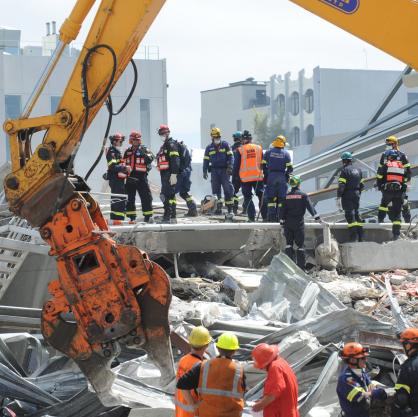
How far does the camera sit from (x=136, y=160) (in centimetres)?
1573

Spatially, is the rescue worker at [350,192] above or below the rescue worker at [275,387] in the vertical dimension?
above

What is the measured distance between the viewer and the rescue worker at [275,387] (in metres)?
7.45

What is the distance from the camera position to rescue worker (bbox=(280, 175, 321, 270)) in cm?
1466

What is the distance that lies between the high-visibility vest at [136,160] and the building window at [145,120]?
2715cm

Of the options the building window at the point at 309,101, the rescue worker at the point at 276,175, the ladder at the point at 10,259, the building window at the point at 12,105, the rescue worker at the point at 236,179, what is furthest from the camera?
the building window at the point at 309,101

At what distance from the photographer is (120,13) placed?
8203mm

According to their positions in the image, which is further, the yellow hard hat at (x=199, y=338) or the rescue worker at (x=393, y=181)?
the rescue worker at (x=393, y=181)

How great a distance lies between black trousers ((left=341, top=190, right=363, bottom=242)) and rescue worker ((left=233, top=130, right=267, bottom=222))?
61.4 inches

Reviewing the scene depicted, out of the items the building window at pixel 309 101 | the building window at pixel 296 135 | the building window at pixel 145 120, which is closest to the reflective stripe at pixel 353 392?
the building window at pixel 145 120

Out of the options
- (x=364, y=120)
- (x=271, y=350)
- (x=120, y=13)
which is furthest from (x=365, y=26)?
(x=364, y=120)

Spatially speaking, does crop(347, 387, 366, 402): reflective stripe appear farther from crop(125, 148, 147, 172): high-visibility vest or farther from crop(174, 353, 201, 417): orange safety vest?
crop(125, 148, 147, 172): high-visibility vest

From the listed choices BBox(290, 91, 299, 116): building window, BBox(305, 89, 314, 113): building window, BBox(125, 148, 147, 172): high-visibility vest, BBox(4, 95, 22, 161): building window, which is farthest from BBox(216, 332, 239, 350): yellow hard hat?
BBox(290, 91, 299, 116): building window

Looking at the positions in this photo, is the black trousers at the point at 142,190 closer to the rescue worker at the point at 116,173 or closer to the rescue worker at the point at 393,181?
the rescue worker at the point at 116,173

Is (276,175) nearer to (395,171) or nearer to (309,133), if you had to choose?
(395,171)
